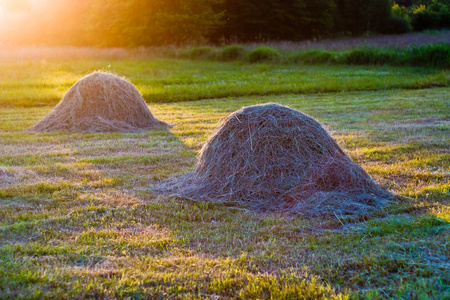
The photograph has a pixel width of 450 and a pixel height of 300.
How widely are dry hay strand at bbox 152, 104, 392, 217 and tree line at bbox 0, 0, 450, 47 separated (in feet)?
101

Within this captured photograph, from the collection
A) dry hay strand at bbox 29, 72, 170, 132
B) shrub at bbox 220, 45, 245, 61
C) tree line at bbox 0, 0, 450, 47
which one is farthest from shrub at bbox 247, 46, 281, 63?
dry hay strand at bbox 29, 72, 170, 132

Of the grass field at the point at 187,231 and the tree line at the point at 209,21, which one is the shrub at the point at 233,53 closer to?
the tree line at the point at 209,21

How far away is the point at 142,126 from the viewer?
408 inches

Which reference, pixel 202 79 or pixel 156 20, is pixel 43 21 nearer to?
pixel 156 20

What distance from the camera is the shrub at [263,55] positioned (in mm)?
26000

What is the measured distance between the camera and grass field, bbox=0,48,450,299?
10.5 ft

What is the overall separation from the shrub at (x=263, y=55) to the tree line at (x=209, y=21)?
9.22 metres

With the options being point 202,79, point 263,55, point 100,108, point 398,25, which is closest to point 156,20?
point 263,55

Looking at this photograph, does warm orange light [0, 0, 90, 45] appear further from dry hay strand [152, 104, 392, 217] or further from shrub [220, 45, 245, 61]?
dry hay strand [152, 104, 392, 217]

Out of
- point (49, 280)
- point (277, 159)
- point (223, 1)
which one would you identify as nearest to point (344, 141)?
point (277, 159)

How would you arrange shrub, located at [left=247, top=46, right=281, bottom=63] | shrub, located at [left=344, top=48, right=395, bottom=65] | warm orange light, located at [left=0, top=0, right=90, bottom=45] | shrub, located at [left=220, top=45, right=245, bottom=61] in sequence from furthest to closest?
warm orange light, located at [left=0, top=0, right=90, bottom=45]
shrub, located at [left=220, top=45, right=245, bottom=61]
shrub, located at [left=247, top=46, right=281, bottom=63]
shrub, located at [left=344, top=48, right=395, bottom=65]

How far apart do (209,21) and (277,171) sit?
34.8 meters

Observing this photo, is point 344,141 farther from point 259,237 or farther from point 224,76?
point 224,76

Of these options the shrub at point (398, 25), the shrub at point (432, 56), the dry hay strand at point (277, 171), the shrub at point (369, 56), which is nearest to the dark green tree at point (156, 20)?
the shrub at point (369, 56)
